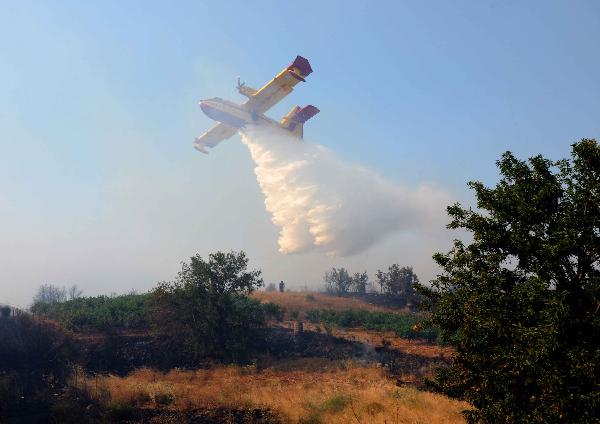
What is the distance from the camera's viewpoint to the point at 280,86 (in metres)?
49.6

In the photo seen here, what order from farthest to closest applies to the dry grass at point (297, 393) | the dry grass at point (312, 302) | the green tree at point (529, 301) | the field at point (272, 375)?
the dry grass at point (312, 302), the field at point (272, 375), the dry grass at point (297, 393), the green tree at point (529, 301)

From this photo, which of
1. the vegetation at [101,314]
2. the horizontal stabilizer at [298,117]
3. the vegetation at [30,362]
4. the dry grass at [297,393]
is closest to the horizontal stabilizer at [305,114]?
the horizontal stabilizer at [298,117]

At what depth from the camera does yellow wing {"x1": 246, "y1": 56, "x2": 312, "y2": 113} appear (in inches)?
1854

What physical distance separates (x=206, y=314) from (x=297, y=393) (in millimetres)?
15773

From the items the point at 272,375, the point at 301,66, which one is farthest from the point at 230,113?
the point at 272,375

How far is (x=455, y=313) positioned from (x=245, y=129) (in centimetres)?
4562

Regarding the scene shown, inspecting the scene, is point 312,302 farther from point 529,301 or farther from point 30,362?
point 529,301

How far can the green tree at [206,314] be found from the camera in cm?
3559

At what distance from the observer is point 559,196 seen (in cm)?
1176

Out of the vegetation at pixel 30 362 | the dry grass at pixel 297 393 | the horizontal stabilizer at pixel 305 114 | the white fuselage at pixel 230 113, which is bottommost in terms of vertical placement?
the dry grass at pixel 297 393

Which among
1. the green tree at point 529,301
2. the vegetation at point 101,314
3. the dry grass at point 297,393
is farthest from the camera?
the vegetation at point 101,314

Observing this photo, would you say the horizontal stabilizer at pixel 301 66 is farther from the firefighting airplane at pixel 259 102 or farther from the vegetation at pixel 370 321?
the vegetation at pixel 370 321

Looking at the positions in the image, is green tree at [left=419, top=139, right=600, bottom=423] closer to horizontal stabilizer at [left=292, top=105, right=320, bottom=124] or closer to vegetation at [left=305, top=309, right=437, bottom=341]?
vegetation at [left=305, top=309, right=437, bottom=341]

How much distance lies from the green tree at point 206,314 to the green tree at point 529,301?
84.1 feet
